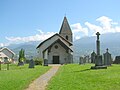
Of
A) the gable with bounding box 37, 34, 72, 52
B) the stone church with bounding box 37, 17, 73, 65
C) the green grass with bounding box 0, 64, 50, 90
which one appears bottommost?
the green grass with bounding box 0, 64, 50, 90

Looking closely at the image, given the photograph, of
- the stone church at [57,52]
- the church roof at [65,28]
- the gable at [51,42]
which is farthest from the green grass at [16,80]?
the church roof at [65,28]

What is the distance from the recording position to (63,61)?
67.4 metres

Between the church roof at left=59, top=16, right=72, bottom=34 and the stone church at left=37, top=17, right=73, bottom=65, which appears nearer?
the stone church at left=37, top=17, right=73, bottom=65

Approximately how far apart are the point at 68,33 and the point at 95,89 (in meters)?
60.3

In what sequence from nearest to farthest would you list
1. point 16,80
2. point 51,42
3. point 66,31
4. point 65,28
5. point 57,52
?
point 16,80, point 57,52, point 51,42, point 66,31, point 65,28

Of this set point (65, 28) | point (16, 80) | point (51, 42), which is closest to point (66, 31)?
point (65, 28)

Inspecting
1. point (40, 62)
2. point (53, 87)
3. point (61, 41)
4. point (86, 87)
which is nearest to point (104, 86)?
point (86, 87)

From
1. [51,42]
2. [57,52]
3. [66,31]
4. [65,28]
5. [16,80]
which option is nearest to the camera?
[16,80]

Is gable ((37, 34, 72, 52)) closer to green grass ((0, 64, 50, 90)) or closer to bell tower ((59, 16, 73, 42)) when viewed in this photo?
bell tower ((59, 16, 73, 42))

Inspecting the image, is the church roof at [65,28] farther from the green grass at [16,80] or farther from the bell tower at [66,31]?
the green grass at [16,80]

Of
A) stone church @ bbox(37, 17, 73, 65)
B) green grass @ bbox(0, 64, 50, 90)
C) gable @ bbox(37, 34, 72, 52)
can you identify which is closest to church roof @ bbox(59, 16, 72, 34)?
gable @ bbox(37, 34, 72, 52)

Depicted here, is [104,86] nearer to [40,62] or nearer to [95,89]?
[95,89]

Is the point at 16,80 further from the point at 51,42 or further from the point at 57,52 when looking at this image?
the point at 51,42

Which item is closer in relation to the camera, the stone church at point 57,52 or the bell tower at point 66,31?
the stone church at point 57,52
